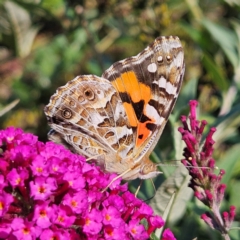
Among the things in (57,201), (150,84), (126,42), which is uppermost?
(150,84)

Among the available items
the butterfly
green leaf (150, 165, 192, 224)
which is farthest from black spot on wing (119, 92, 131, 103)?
green leaf (150, 165, 192, 224)

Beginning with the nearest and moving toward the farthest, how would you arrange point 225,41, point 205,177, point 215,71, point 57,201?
point 57,201 < point 205,177 < point 215,71 < point 225,41

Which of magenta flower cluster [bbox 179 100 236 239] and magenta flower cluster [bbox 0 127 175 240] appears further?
magenta flower cluster [bbox 179 100 236 239]

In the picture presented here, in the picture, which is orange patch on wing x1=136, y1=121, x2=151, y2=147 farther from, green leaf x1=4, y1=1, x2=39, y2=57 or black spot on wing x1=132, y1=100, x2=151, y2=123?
green leaf x1=4, y1=1, x2=39, y2=57

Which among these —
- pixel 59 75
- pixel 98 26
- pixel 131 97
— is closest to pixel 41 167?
pixel 131 97

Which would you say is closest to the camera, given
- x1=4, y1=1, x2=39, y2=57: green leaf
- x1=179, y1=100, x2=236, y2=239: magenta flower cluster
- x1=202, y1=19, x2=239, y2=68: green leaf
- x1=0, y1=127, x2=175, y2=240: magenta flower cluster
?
x1=0, y1=127, x2=175, y2=240: magenta flower cluster

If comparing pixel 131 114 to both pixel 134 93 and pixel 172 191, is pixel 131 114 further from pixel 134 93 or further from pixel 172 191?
pixel 172 191

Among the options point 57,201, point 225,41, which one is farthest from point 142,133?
point 225,41
